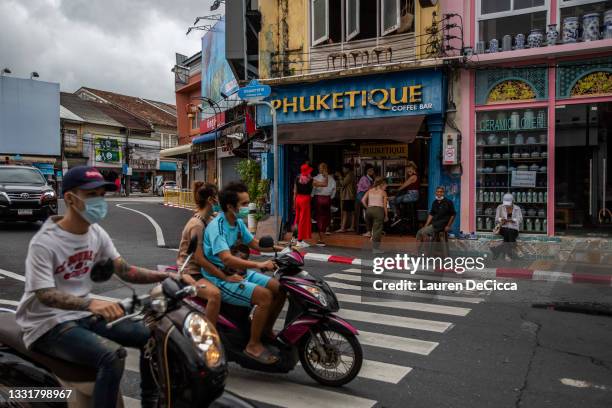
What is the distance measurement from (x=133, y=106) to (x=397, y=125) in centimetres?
5107

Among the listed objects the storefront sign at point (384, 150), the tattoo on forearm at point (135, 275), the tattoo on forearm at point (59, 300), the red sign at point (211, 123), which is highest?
the red sign at point (211, 123)

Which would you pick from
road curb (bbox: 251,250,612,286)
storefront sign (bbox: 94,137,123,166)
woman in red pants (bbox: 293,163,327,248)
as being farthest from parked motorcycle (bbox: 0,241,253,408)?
storefront sign (bbox: 94,137,123,166)

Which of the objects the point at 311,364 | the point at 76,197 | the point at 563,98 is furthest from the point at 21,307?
the point at 563,98

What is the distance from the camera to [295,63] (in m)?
16.3

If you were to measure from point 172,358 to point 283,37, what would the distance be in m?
14.9

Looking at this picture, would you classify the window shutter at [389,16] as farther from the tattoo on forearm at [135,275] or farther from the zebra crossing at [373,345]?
the tattoo on forearm at [135,275]

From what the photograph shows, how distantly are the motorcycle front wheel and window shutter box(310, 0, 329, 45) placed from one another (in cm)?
1261

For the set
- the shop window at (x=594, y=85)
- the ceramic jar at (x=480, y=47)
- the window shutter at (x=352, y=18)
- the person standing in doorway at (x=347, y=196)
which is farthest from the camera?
the window shutter at (x=352, y=18)

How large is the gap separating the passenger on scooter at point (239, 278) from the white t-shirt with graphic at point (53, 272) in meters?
1.49

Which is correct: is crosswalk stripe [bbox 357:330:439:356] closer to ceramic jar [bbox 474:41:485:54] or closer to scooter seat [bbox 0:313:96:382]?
scooter seat [bbox 0:313:96:382]

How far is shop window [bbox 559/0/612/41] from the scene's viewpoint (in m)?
11.8

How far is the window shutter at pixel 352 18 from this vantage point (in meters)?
15.2

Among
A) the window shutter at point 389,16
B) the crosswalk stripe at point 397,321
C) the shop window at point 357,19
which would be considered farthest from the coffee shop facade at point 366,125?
the crosswalk stripe at point 397,321

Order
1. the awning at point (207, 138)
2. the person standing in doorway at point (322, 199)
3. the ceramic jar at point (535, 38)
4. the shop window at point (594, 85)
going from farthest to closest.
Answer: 1. the awning at point (207, 138)
2. the person standing in doorway at point (322, 199)
3. the ceramic jar at point (535, 38)
4. the shop window at point (594, 85)
